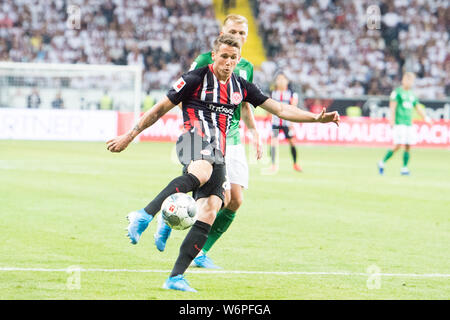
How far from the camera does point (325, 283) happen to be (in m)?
6.47

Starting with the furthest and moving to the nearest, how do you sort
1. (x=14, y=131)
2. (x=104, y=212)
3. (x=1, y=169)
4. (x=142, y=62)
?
(x=142, y=62)
(x=14, y=131)
(x=1, y=169)
(x=104, y=212)

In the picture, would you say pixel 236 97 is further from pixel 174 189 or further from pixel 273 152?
pixel 273 152

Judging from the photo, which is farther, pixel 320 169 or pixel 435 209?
pixel 320 169

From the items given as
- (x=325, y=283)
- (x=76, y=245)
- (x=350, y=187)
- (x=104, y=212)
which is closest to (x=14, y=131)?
(x=350, y=187)

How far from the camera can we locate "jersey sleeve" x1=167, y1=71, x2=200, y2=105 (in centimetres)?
621

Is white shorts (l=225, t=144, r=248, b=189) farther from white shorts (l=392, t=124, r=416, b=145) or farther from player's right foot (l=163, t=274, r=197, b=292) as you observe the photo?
white shorts (l=392, t=124, r=416, b=145)

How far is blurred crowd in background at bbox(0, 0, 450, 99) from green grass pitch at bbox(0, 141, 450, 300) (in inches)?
583

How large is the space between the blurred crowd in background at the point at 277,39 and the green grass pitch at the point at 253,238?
48.6 feet

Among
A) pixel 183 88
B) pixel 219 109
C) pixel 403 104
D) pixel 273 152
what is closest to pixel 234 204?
pixel 219 109

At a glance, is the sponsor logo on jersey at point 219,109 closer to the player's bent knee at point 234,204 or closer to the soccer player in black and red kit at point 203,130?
the soccer player in black and red kit at point 203,130

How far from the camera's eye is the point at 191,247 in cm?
602
